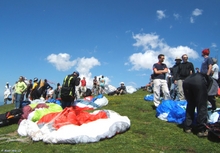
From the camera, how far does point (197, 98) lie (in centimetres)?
601

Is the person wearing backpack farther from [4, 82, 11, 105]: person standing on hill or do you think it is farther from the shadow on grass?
[4, 82, 11, 105]: person standing on hill

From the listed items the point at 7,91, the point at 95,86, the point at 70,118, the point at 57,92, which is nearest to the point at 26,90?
the point at 57,92

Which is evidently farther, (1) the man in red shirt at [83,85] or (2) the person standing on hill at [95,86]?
(2) the person standing on hill at [95,86]

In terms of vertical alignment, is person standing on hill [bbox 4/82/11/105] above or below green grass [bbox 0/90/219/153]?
above

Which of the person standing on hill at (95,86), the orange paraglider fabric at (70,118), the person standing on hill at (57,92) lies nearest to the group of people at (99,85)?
the person standing on hill at (95,86)

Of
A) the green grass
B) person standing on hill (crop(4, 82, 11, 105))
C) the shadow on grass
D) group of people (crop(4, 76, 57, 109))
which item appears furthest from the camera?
person standing on hill (crop(4, 82, 11, 105))

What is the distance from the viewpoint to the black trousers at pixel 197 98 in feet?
19.3

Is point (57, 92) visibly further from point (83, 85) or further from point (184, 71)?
point (184, 71)

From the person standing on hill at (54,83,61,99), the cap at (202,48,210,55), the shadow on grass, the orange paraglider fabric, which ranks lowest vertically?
the shadow on grass

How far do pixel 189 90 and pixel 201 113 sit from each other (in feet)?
2.43

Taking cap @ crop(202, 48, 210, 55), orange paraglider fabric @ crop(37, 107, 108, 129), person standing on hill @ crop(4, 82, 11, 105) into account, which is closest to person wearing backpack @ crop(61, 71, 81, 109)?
orange paraglider fabric @ crop(37, 107, 108, 129)

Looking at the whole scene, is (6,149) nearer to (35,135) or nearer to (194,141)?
(35,135)

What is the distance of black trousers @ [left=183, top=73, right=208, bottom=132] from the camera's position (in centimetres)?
587

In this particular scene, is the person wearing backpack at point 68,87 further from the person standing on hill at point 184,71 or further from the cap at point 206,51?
the cap at point 206,51
